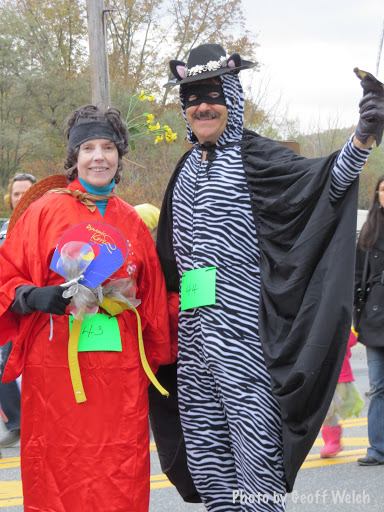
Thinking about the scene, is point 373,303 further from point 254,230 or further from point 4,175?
point 4,175

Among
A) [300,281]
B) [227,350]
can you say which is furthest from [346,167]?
[227,350]

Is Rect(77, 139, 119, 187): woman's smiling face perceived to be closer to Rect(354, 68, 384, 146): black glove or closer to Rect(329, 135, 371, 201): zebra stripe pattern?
Rect(329, 135, 371, 201): zebra stripe pattern

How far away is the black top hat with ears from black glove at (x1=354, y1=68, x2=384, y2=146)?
2.30 ft

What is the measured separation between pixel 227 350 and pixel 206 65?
119 centimetres

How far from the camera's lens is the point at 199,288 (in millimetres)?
2871

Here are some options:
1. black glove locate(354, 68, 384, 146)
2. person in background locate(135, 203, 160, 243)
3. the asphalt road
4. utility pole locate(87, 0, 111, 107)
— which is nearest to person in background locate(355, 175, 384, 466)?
the asphalt road

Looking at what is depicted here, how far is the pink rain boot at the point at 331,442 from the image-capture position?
4.85 meters

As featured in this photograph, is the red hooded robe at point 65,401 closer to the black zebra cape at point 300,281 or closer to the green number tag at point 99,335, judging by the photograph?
the green number tag at point 99,335

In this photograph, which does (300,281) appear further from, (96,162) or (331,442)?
(331,442)

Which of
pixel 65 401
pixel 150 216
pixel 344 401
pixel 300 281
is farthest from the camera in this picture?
pixel 344 401

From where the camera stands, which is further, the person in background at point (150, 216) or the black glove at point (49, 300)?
the person in background at point (150, 216)

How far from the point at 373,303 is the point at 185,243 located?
88.1 inches

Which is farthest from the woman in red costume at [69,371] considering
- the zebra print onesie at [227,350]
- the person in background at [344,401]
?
the person in background at [344,401]

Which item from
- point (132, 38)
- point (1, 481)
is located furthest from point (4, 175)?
point (1, 481)
